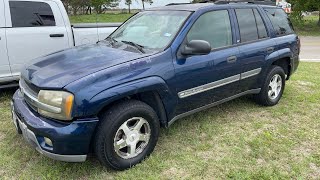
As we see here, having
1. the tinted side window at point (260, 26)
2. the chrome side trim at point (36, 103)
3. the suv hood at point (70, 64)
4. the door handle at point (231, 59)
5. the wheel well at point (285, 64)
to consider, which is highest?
the tinted side window at point (260, 26)

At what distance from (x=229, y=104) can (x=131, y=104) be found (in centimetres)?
251

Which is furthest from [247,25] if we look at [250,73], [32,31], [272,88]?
[32,31]

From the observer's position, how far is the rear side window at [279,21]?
17.2ft

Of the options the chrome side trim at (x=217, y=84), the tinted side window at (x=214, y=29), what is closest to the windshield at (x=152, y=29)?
the tinted side window at (x=214, y=29)

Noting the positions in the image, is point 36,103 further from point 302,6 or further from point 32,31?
point 302,6

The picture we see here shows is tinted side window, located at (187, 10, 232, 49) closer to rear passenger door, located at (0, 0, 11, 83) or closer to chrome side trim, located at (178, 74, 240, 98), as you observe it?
chrome side trim, located at (178, 74, 240, 98)

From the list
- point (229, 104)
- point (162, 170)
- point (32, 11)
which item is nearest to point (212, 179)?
point (162, 170)

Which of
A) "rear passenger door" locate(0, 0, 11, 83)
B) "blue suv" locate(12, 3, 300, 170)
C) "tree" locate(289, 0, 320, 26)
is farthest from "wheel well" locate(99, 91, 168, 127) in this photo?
"tree" locate(289, 0, 320, 26)

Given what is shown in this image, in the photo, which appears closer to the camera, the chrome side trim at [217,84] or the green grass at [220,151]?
the green grass at [220,151]

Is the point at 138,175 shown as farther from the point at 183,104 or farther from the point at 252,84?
the point at 252,84

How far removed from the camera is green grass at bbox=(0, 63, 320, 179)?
3457 millimetres

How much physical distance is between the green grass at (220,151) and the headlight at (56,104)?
69 centimetres

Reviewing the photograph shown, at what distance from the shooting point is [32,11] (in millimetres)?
5637

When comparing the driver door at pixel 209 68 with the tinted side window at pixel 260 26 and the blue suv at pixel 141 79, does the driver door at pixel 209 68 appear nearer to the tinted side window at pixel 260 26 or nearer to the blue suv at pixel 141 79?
the blue suv at pixel 141 79
